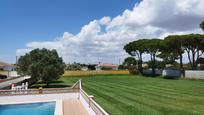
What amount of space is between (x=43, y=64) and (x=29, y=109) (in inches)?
386

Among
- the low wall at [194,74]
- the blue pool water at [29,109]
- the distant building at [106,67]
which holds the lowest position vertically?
the blue pool water at [29,109]

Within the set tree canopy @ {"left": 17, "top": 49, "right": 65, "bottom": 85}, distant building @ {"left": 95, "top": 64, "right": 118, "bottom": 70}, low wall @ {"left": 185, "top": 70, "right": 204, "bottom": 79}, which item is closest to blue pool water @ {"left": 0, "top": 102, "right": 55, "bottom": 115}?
tree canopy @ {"left": 17, "top": 49, "right": 65, "bottom": 85}

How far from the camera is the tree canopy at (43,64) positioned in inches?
1011

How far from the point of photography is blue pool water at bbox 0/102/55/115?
50.1ft

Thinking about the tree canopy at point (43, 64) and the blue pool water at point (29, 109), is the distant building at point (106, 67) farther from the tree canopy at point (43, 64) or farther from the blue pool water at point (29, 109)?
the blue pool water at point (29, 109)

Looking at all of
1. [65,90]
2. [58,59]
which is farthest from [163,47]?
[65,90]

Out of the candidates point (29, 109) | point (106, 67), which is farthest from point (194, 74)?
point (106, 67)

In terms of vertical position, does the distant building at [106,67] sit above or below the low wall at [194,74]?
above

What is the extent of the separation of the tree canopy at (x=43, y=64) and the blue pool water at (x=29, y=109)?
8.40 m

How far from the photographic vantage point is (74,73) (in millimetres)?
59188

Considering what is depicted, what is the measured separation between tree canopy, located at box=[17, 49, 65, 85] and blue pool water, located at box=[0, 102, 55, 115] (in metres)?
8.40

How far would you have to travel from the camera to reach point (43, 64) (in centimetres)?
2577

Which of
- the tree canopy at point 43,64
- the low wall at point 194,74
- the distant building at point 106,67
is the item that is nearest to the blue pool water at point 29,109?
the tree canopy at point 43,64

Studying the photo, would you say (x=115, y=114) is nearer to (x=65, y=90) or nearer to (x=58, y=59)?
(x=65, y=90)
